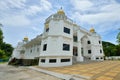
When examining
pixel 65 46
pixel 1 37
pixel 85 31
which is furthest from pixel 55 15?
pixel 1 37

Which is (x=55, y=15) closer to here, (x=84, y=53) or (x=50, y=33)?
(x=50, y=33)

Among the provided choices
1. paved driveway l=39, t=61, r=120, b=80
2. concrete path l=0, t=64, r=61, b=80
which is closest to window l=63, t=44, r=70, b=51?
paved driveway l=39, t=61, r=120, b=80

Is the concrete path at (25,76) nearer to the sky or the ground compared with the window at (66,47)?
nearer to the ground

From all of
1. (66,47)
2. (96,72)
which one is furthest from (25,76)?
(66,47)

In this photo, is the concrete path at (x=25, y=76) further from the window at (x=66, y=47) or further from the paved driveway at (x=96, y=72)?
the window at (x=66, y=47)

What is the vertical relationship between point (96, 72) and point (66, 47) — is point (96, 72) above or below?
below

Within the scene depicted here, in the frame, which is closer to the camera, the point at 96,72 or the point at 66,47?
the point at 96,72

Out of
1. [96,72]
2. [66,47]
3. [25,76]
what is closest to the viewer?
[96,72]

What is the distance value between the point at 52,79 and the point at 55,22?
1041cm

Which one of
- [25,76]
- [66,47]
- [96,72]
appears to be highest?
[66,47]

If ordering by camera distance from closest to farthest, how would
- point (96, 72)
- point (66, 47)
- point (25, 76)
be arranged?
point (96, 72) → point (25, 76) → point (66, 47)

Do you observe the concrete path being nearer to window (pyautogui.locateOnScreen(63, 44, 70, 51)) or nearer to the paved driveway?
the paved driveway

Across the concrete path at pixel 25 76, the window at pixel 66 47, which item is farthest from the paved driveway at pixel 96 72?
the window at pixel 66 47

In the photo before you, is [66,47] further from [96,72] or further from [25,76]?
[25,76]
